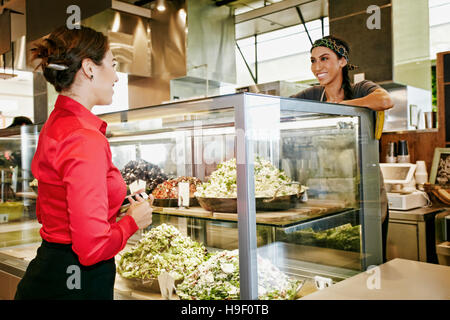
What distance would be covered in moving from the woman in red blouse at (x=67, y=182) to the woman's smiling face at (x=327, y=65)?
127cm

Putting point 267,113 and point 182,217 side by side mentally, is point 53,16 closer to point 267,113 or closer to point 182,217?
point 182,217

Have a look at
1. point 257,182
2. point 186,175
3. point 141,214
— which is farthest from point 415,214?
point 141,214

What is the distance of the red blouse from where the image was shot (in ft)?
3.58

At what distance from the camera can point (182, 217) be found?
1.65m

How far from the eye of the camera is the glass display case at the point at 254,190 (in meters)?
1.18

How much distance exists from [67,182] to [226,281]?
629 millimetres

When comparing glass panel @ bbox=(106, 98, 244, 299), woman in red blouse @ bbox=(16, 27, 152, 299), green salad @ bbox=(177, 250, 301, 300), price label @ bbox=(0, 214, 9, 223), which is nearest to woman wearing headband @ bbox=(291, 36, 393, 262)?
glass panel @ bbox=(106, 98, 244, 299)

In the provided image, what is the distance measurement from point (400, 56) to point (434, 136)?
36.3 inches

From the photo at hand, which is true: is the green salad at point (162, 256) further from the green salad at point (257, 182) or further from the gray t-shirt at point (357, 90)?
the gray t-shirt at point (357, 90)

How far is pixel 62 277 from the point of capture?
126cm

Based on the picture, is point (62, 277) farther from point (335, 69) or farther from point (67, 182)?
point (335, 69)

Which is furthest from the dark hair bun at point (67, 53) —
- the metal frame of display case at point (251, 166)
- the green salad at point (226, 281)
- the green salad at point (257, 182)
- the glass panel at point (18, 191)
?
the glass panel at point (18, 191)

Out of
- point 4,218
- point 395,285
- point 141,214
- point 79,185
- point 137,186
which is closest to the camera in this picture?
point 79,185
